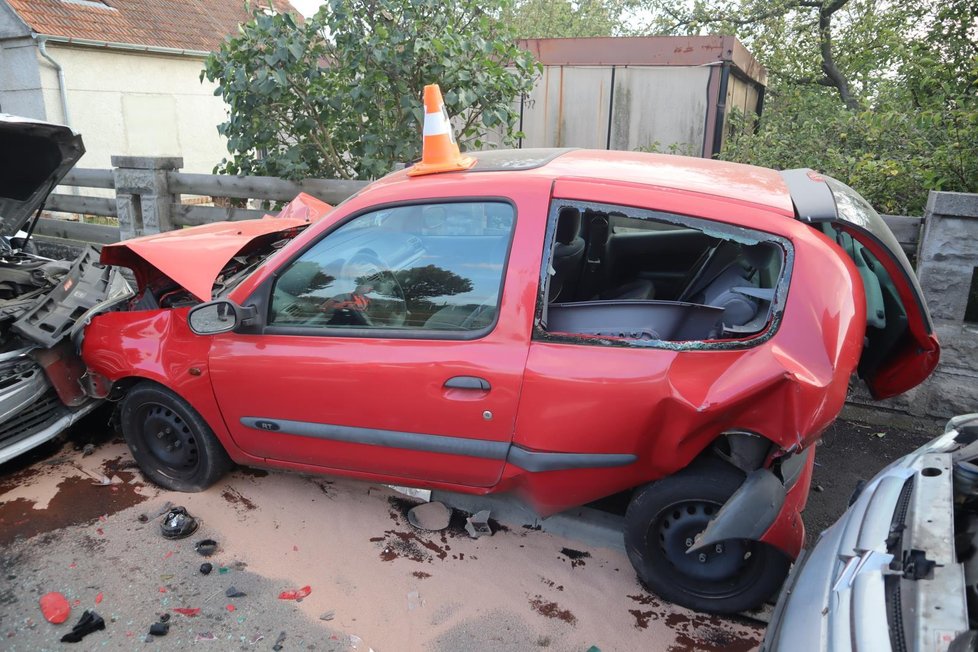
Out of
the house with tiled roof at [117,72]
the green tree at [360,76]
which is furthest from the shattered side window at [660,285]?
the house with tiled roof at [117,72]

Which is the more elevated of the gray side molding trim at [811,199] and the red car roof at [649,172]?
the red car roof at [649,172]

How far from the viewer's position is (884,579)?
166 centimetres

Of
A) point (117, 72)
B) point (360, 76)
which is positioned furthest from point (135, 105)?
point (360, 76)

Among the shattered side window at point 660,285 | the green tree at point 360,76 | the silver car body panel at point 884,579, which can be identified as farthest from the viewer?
the green tree at point 360,76

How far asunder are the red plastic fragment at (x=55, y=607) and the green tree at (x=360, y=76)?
3.87m

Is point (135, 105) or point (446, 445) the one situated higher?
point (135, 105)

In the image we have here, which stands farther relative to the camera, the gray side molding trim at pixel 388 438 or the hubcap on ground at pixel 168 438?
the hubcap on ground at pixel 168 438

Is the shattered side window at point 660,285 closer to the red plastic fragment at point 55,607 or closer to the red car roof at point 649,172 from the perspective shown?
the red car roof at point 649,172

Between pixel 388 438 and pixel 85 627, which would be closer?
pixel 85 627

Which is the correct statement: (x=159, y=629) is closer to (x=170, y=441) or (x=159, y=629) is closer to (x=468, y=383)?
(x=170, y=441)

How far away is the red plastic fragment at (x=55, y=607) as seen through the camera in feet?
9.46

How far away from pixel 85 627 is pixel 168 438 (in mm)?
1115

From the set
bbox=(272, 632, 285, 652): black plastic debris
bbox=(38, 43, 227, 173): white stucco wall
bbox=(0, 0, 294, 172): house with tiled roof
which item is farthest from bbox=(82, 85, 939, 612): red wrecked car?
bbox=(38, 43, 227, 173): white stucco wall

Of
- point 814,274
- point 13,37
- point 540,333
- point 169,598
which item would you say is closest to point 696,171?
point 814,274
